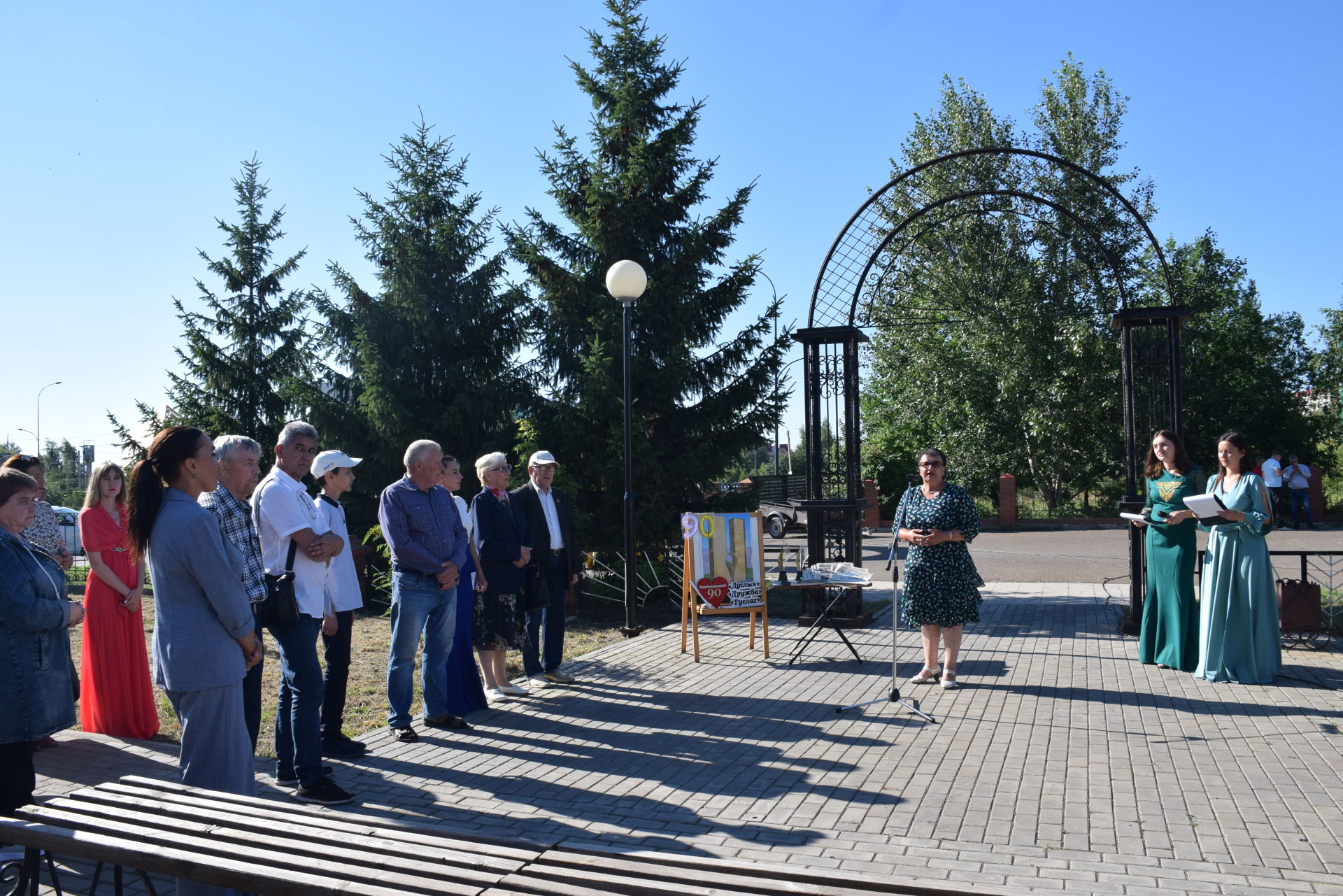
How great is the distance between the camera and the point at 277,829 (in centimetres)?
323

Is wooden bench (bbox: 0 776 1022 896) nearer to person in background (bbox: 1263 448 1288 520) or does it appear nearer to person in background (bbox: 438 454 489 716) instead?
person in background (bbox: 438 454 489 716)

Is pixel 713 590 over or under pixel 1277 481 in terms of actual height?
under

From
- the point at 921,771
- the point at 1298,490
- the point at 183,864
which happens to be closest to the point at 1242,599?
the point at 921,771

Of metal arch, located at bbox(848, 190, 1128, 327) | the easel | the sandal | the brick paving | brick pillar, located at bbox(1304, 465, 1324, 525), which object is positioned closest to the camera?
the brick paving

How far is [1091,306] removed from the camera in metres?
28.1

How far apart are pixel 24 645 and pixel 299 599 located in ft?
4.06

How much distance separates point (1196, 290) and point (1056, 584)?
21.0 meters

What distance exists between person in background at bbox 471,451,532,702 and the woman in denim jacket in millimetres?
3126

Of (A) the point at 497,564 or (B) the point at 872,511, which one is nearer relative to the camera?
(A) the point at 497,564

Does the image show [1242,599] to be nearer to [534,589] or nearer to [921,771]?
[921,771]

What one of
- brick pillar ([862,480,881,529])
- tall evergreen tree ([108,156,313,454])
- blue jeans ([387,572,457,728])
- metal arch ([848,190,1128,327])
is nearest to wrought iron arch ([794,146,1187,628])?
metal arch ([848,190,1128,327])

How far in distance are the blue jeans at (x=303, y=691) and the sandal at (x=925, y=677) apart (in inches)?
180

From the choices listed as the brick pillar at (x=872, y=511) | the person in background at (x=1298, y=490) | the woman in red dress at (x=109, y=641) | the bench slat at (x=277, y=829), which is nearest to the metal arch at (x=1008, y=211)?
the woman in red dress at (x=109, y=641)

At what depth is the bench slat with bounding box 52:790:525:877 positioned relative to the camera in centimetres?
304
